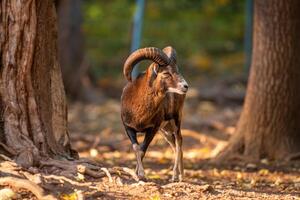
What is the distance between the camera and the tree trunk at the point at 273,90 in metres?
13.1

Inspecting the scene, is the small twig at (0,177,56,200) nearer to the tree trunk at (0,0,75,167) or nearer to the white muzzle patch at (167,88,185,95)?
the tree trunk at (0,0,75,167)

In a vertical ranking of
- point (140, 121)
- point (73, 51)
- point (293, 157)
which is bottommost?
point (293, 157)

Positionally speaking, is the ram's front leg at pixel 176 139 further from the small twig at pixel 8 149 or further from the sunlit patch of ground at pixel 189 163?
the small twig at pixel 8 149

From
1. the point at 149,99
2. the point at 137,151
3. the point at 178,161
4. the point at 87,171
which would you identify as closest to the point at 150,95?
the point at 149,99

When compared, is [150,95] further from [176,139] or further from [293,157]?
[293,157]

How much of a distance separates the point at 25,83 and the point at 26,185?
1631 millimetres

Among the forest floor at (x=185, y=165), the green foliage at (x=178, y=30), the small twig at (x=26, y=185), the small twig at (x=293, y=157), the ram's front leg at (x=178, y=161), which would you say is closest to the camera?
the small twig at (x=26, y=185)

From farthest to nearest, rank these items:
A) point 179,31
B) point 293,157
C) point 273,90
Answer: point 179,31, point 293,157, point 273,90

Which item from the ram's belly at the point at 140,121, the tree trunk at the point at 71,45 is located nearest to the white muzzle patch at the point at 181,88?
the ram's belly at the point at 140,121

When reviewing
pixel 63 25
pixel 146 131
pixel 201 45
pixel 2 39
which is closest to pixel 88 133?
pixel 63 25

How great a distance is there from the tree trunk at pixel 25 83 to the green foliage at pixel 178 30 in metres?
17.1

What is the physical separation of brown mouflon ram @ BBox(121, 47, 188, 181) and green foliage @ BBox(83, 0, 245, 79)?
52.9 feet

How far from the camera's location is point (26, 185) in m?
8.40

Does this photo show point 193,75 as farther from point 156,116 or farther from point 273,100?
point 156,116
